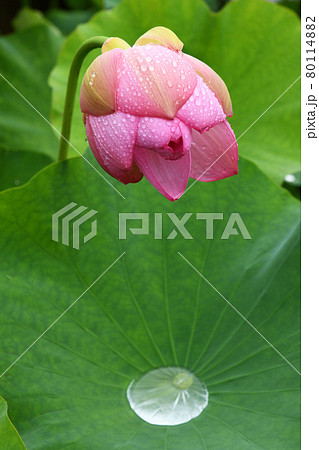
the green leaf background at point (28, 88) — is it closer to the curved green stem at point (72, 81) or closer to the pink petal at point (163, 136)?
the curved green stem at point (72, 81)

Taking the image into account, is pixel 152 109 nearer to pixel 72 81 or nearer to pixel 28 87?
pixel 72 81

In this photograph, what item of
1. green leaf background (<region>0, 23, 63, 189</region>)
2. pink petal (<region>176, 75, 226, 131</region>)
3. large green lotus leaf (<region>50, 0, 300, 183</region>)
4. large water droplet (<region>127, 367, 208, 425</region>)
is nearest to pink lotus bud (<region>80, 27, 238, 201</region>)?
pink petal (<region>176, 75, 226, 131</region>)

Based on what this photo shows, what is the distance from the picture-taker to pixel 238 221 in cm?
104

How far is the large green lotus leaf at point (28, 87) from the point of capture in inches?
61.2

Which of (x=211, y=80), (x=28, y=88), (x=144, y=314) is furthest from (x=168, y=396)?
(x=28, y=88)

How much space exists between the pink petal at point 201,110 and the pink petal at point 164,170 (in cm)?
6

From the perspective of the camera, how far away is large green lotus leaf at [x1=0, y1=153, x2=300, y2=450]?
853mm

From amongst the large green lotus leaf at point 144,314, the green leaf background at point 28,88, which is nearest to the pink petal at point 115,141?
the large green lotus leaf at point 144,314

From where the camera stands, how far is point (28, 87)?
65.4 inches

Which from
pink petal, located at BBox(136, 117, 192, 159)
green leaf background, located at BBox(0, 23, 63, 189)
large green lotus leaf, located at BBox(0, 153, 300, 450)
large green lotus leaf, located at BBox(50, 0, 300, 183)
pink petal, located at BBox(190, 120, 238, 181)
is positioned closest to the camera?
pink petal, located at BBox(136, 117, 192, 159)

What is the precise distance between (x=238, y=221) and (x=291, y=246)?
Answer: 11cm

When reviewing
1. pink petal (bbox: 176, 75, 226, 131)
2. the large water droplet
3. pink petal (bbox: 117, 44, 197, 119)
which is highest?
pink petal (bbox: 117, 44, 197, 119)

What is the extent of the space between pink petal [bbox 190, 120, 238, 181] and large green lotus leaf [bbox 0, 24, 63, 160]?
81 cm

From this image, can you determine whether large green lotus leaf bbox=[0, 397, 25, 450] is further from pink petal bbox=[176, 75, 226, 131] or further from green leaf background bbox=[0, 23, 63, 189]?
green leaf background bbox=[0, 23, 63, 189]
